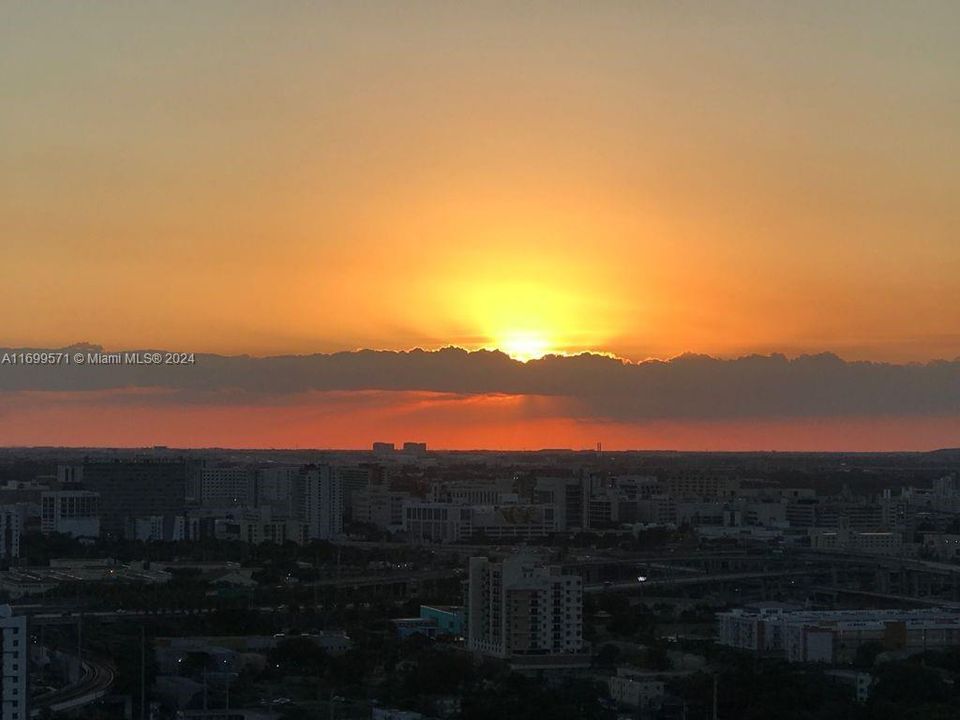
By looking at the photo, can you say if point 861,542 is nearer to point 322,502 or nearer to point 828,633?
point 322,502

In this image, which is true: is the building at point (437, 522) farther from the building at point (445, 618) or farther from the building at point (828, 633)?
the building at point (828, 633)

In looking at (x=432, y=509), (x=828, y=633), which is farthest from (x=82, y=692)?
(x=432, y=509)

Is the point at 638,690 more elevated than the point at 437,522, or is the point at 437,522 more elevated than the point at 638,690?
the point at 437,522

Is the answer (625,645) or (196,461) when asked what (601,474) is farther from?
(625,645)

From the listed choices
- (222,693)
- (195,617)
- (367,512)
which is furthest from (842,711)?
(367,512)

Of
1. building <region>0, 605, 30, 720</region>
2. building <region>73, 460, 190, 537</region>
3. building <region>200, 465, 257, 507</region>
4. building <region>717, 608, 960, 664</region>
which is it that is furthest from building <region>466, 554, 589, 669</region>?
building <region>200, 465, 257, 507</region>

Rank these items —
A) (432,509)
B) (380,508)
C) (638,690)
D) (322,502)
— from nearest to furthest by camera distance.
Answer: (638,690), (322,502), (432,509), (380,508)
